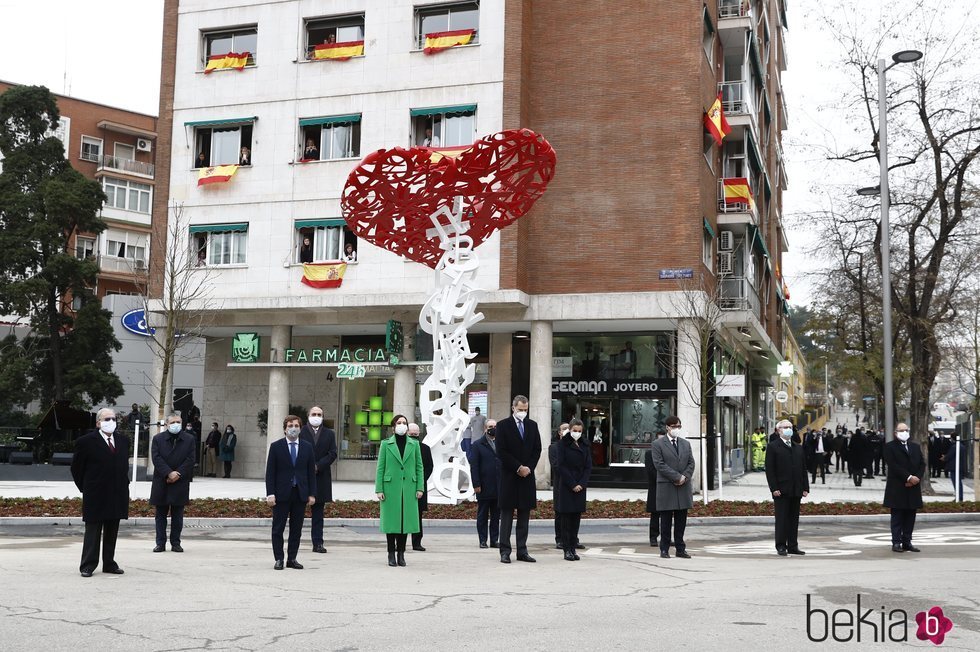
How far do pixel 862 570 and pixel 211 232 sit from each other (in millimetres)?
25171

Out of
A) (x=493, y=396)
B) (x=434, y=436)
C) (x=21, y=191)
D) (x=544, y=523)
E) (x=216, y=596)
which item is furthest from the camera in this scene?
(x=21, y=191)

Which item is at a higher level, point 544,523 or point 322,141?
point 322,141

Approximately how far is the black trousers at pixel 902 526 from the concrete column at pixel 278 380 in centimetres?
2171

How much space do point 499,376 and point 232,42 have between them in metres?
13.6

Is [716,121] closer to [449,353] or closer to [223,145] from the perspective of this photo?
[449,353]

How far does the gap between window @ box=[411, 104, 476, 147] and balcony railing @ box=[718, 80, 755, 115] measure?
8.55 meters

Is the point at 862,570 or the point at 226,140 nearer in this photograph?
the point at 862,570

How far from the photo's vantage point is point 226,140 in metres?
32.7

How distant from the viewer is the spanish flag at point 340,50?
31.3 meters

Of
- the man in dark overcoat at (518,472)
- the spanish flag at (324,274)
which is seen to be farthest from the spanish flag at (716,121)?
the man in dark overcoat at (518,472)

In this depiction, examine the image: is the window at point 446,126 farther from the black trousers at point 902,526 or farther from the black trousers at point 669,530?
the black trousers at point 902,526

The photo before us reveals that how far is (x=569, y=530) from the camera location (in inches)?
504

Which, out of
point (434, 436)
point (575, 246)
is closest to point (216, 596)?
point (434, 436)

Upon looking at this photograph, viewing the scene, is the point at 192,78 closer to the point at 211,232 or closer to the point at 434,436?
the point at 211,232
